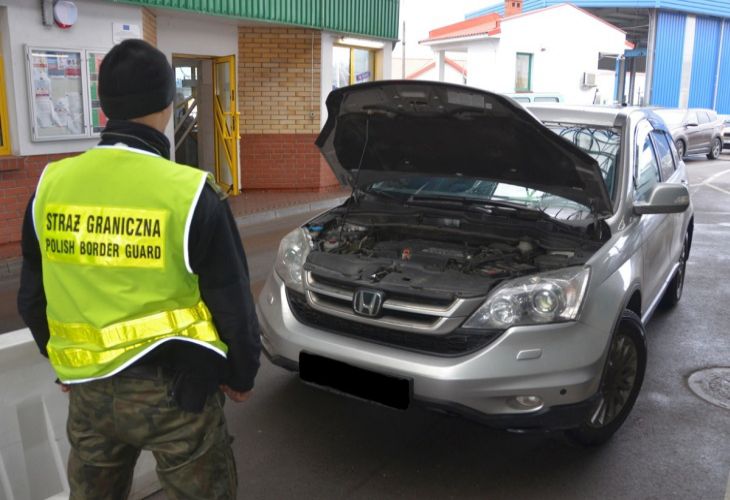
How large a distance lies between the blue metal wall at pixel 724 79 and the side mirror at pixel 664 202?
31.5 metres

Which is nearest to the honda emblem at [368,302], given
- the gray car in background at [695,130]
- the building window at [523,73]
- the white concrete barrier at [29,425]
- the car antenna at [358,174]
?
the car antenna at [358,174]

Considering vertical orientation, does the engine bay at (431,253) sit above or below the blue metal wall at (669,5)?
below

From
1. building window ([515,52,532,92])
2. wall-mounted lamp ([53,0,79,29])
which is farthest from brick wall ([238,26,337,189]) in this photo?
building window ([515,52,532,92])

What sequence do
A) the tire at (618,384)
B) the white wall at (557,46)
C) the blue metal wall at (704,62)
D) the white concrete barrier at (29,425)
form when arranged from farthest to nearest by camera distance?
the blue metal wall at (704,62) < the white wall at (557,46) < the tire at (618,384) < the white concrete barrier at (29,425)

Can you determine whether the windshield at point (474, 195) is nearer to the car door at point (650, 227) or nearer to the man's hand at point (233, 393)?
the car door at point (650, 227)

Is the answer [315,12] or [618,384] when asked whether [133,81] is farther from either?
[315,12]

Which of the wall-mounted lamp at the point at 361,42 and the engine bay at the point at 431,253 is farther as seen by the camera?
the wall-mounted lamp at the point at 361,42

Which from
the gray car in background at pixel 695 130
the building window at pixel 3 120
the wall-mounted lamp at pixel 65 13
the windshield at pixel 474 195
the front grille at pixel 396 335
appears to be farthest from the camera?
the gray car in background at pixel 695 130

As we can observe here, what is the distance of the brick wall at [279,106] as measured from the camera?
12.2 metres

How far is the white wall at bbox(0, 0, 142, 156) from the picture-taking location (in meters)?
7.59

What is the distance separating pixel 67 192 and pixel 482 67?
26.7 metres

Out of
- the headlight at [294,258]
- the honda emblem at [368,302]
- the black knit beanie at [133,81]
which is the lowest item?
the honda emblem at [368,302]

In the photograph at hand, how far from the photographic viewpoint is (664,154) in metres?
5.38

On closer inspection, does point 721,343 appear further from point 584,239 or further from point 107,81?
point 107,81
